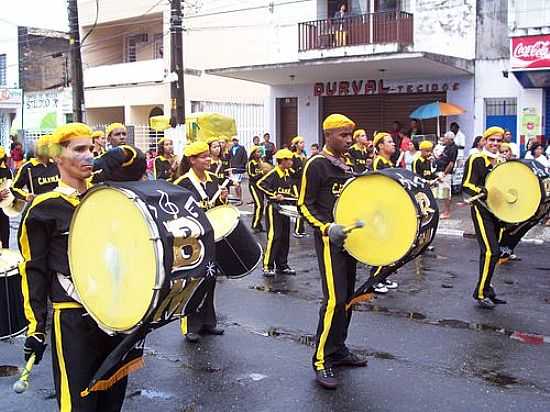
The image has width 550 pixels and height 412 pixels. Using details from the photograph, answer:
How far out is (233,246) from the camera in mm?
6527

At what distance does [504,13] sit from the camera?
19.9 m

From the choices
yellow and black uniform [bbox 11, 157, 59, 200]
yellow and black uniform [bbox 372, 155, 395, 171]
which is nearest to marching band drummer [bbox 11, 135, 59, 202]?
yellow and black uniform [bbox 11, 157, 59, 200]

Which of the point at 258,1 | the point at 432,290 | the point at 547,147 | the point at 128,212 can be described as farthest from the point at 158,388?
the point at 258,1

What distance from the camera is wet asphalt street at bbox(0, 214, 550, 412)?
528cm

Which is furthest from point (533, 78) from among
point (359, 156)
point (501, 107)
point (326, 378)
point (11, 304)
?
point (11, 304)

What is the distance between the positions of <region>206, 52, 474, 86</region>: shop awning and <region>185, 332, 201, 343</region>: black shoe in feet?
43.3

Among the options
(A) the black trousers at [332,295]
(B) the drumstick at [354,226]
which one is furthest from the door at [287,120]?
(B) the drumstick at [354,226]

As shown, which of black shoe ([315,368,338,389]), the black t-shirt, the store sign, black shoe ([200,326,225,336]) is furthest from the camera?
the store sign

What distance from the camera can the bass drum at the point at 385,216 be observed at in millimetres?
5227

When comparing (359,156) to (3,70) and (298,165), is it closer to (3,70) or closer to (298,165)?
(298,165)

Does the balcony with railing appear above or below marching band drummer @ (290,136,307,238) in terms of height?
above

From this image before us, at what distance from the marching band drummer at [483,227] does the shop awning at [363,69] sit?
1088 centimetres

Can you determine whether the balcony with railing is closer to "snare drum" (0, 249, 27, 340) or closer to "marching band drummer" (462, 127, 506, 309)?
"marching band drummer" (462, 127, 506, 309)

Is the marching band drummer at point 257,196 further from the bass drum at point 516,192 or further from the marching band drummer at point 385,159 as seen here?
the bass drum at point 516,192
